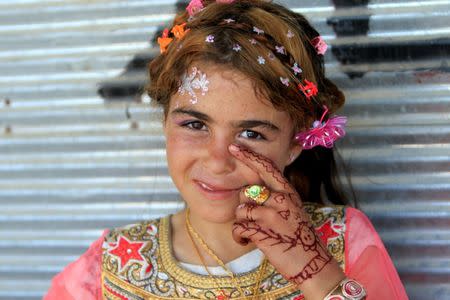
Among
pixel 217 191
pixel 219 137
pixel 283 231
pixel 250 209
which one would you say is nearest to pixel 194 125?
pixel 219 137

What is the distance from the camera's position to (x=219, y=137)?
196cm

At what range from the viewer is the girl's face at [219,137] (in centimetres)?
193

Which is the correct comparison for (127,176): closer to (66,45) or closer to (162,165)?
(162,165)

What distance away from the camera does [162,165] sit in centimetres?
280

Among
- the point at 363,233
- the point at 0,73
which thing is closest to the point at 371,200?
the point at 363,233

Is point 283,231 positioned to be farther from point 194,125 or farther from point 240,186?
point 194,125

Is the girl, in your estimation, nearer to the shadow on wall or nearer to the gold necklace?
the gold necklace

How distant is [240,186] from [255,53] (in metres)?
0.42

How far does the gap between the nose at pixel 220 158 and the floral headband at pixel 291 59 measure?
0.27m

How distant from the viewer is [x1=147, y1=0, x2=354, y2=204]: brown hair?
6.36 feet

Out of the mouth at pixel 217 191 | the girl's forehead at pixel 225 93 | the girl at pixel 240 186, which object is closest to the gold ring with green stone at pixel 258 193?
the girl at pixel 240 186

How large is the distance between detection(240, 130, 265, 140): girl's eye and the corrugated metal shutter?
2.36ft

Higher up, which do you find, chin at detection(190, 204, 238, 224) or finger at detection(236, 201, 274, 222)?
finger at detection(236, 201, 274, 222)

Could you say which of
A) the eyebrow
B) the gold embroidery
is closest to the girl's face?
the eyebrow
